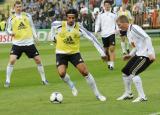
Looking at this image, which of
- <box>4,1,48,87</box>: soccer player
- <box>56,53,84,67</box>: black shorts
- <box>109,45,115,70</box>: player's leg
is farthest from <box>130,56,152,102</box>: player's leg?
<box>109,45,115,70</box>: player's leg

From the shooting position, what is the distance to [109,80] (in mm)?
16641

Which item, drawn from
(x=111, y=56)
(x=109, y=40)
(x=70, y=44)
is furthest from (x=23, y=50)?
(x=109, y=40)

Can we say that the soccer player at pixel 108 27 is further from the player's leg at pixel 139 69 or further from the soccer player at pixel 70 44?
the player's leg at pixel 139 69

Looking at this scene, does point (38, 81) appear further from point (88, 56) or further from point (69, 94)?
point (88, 56)

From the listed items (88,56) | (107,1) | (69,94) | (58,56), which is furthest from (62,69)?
(88,56)

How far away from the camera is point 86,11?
43.4m

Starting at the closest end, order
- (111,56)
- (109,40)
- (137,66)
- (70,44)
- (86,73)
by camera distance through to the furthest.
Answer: (137,66)
(86,73)
(70,44)
(111,56)
(109,40)

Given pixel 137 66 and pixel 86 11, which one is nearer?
pixel 137 66

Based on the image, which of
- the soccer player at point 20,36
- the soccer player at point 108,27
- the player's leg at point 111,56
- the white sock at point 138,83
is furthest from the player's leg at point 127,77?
the soccer player at point 108,27

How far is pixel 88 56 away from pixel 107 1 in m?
6.53

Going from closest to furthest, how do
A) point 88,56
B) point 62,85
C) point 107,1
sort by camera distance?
point 62,85
point 107,1
point 88,56

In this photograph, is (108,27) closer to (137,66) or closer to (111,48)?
(111,48)

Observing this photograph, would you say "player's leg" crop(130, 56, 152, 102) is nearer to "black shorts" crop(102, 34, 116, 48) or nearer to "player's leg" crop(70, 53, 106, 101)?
"player's leg" crop(70, 53, 106, 101)

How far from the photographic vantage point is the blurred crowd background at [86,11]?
4269 centimetres
